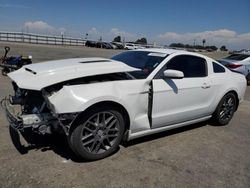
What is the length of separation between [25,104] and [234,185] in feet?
9.96

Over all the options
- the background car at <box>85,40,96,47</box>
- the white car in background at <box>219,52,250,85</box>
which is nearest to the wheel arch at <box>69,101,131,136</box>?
the white car in background at <box>219,52,250,85</box>

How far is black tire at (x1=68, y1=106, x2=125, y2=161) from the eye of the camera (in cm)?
348

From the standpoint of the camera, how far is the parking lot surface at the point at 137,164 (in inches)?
128

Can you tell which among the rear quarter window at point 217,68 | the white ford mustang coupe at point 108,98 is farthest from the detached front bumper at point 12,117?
the rear quarter window at point 217,68

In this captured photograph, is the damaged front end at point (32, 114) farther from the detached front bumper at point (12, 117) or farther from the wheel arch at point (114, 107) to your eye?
the wheel arch at point (114, 107)

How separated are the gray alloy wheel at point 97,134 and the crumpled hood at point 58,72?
0.56 metres

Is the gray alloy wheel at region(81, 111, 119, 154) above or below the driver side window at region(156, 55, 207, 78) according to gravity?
below

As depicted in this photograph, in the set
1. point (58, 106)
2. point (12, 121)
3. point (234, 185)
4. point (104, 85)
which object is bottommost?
point (234, 185)

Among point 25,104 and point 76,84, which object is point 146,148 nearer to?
point 76,84

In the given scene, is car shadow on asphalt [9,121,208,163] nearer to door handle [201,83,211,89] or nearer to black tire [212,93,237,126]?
door handle [201,83,211,89]

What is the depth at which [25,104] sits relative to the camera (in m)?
3.96

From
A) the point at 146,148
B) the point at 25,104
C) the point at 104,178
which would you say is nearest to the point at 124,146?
the point at 146,148

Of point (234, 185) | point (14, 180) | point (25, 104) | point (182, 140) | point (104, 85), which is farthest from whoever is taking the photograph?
point (182, 140)

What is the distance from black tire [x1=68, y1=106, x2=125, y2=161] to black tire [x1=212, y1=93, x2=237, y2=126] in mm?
2571
